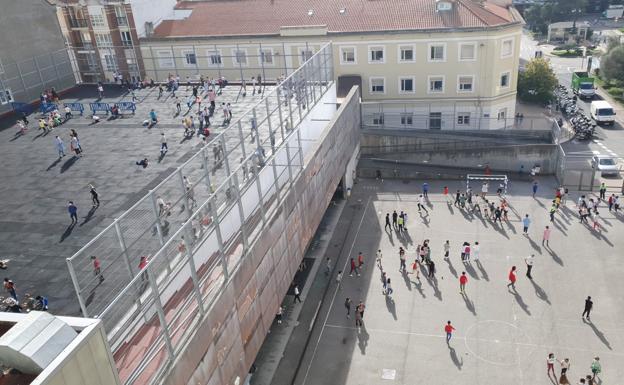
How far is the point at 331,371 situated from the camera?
20812 mm

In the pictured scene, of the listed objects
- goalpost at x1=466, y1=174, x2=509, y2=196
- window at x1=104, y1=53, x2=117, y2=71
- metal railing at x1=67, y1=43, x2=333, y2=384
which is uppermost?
window at x1=104, y1=53, x2=117, y2=71

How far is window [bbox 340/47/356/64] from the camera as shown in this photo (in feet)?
144

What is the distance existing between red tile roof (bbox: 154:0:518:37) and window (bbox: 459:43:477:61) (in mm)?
1474

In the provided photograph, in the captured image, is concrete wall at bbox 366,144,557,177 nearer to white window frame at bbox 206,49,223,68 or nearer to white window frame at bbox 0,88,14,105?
white window frame at bbox 206,49,223,68

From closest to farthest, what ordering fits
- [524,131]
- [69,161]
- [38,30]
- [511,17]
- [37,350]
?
[37,350], [69,161], [38,30], [524,131], [511,17]

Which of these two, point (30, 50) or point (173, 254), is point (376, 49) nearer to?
point (30, 50)

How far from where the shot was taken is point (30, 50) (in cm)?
3575

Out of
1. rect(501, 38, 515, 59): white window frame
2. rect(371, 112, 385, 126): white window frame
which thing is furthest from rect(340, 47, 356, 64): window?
rect(501, 38, 515, 59): white window frame

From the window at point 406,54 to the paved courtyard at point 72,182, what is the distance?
14.9 m

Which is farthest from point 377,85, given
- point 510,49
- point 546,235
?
point 546,235

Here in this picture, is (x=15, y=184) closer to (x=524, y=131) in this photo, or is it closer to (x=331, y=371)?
(x=331, y=371)

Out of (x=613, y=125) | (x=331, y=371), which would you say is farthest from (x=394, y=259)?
(x=613, y=125)

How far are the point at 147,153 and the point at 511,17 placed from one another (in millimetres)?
34641

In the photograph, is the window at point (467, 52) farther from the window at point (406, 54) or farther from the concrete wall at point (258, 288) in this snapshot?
the concrete wall at point (258, 288)
